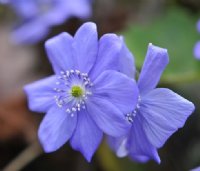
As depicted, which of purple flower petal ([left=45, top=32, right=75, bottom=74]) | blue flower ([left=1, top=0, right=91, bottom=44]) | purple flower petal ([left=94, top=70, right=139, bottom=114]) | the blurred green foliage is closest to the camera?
purple flower petal ([left=94, top=70, right=139, bottom=114])

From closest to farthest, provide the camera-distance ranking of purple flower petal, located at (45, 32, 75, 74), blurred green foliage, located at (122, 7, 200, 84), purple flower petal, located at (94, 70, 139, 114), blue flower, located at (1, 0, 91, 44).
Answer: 1. purple flower petal, located at (94, 70, 139, 114)
2. purple flower petal, located at (45, 32, 75, 74)
3. blurred green foliage, located at (122, 7, 200, 84)
4. blue flower, located at (1, 0, 91, 44)

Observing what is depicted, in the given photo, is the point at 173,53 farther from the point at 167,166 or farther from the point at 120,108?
the point at 120,108

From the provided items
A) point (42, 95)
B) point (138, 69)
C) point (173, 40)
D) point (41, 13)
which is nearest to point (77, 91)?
point (42, 95)

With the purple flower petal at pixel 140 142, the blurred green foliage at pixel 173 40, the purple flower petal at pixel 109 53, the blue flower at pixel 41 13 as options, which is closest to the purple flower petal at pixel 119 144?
the purple flower petal at pixel 140 142

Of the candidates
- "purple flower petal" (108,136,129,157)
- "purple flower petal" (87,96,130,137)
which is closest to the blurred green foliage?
"purple flower petal" (108,136,129,157)

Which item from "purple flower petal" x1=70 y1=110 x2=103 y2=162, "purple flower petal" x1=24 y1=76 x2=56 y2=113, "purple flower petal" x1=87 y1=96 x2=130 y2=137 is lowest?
"purple flower petal" x1=24 y1=76 x2=56 y2=113

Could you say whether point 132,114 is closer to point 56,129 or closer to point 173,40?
point 56,129

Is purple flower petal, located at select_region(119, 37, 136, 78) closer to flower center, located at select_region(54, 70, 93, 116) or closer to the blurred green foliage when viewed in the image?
flower center, located at select_region(54, 70, 93, 116)

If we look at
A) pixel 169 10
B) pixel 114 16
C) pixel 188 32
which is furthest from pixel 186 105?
pixel 114 16
